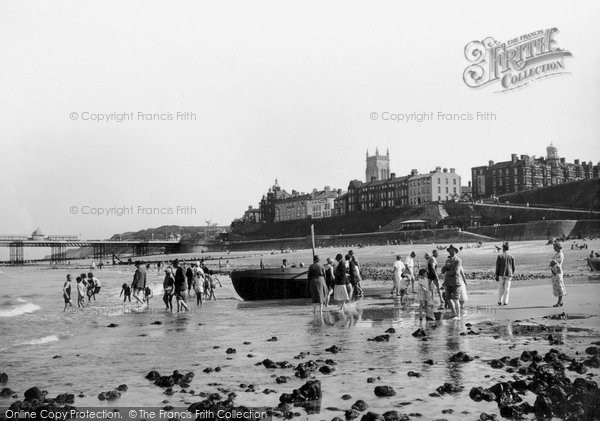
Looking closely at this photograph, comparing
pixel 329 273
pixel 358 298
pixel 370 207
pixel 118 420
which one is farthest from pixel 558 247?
→ pixel 370 207

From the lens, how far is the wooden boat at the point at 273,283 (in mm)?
24156

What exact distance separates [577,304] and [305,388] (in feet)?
37.7

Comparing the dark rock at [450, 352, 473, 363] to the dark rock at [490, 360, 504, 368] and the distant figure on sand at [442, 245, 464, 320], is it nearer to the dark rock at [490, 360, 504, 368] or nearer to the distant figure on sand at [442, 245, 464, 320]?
the dark rock at [490, 360, 504, 368]

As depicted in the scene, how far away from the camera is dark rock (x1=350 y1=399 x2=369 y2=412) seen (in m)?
7.24

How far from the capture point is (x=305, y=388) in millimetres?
7914

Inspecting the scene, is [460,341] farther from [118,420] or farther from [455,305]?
[118,420]

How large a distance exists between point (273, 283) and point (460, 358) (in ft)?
50.0

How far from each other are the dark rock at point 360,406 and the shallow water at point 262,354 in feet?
0.65

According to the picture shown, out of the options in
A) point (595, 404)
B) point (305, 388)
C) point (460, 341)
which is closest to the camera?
point (595, 404)

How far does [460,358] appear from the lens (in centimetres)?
977

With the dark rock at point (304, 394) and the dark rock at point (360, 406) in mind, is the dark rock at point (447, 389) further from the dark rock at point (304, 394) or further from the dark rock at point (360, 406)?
the dark rock at point (304, 394)

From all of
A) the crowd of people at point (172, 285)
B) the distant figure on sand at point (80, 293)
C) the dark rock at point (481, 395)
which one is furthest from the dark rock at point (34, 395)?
the distant figure on sand at point (80, 293)

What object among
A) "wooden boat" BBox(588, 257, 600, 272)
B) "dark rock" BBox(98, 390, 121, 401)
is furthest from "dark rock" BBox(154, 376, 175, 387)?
"wooden boat" BBox(588, 257, 600, 272)

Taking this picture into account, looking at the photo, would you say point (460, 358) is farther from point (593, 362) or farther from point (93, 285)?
point (93, 285)
